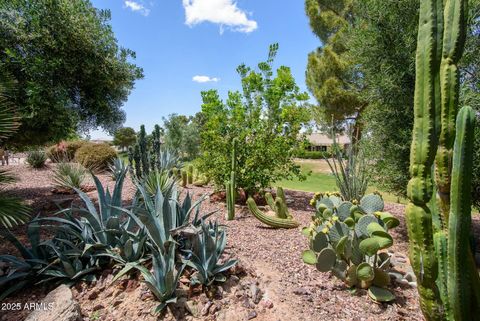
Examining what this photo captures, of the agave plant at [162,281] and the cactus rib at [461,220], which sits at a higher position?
the cactus rib at [461,220]

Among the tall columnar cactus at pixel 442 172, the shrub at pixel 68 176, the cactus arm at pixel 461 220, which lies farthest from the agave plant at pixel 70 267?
the shrub at pixel 68 176

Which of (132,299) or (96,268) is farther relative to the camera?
(96,268)

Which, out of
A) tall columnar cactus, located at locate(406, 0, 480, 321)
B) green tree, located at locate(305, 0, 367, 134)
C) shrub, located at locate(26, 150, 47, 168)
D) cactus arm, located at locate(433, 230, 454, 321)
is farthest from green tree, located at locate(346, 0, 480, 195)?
shrub, located at locate(26, 150, 47, 168)

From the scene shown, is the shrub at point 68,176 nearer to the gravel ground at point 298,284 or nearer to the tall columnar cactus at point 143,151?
the tall columnar cactus at point 143,151

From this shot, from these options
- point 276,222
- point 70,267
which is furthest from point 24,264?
point 276,222

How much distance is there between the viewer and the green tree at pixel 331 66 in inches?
634

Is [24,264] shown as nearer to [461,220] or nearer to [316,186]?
[461,220]

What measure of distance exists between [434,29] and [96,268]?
3.71m

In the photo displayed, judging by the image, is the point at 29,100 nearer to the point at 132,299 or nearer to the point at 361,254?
the point at 132,299

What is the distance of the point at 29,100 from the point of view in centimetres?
474

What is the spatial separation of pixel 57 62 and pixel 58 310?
15.8 feet

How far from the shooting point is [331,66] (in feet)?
53.7

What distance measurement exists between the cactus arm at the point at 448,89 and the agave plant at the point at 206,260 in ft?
6.66

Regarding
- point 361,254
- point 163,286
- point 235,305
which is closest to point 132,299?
point 163,286
